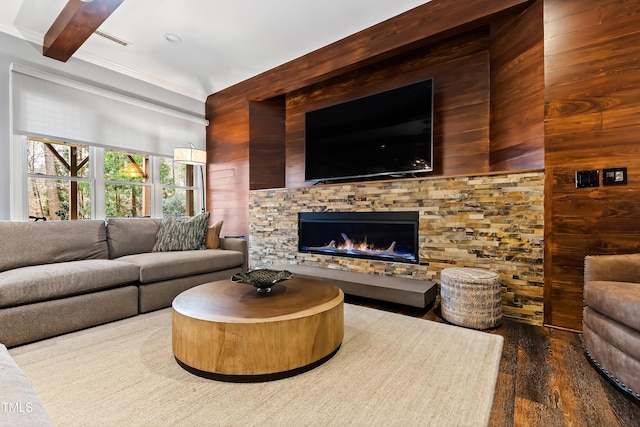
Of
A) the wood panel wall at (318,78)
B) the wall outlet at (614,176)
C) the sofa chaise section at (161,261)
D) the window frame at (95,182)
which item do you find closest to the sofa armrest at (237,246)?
the sofa chaise section at (161,261)

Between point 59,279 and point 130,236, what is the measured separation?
1.04m

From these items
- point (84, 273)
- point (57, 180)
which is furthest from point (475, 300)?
point (57, 180)

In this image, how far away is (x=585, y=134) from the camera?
2104 millimetres

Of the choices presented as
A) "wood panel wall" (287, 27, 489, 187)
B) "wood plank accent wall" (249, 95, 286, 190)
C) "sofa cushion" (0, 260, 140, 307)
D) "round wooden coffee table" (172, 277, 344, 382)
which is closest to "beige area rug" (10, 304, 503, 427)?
"round wooden coffee table" (172, 277, 344, 382)

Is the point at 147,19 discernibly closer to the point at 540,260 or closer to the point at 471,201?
the point at 471,201

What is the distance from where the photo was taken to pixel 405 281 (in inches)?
110

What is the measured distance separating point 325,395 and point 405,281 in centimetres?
163

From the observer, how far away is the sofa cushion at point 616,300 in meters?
1.35

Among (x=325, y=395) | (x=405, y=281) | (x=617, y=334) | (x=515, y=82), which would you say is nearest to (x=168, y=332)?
(x=325, y=395)

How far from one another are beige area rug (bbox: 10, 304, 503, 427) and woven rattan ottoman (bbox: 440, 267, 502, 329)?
0.19m

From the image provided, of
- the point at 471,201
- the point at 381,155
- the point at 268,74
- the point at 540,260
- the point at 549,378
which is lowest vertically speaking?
the point at 549,378

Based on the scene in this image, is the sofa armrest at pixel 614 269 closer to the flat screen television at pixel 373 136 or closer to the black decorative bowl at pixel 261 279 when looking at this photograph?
the flat screen television at pixel 373 136

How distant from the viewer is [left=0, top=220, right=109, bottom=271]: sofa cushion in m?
2.29

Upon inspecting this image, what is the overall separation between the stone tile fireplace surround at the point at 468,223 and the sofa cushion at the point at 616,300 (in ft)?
2.04
